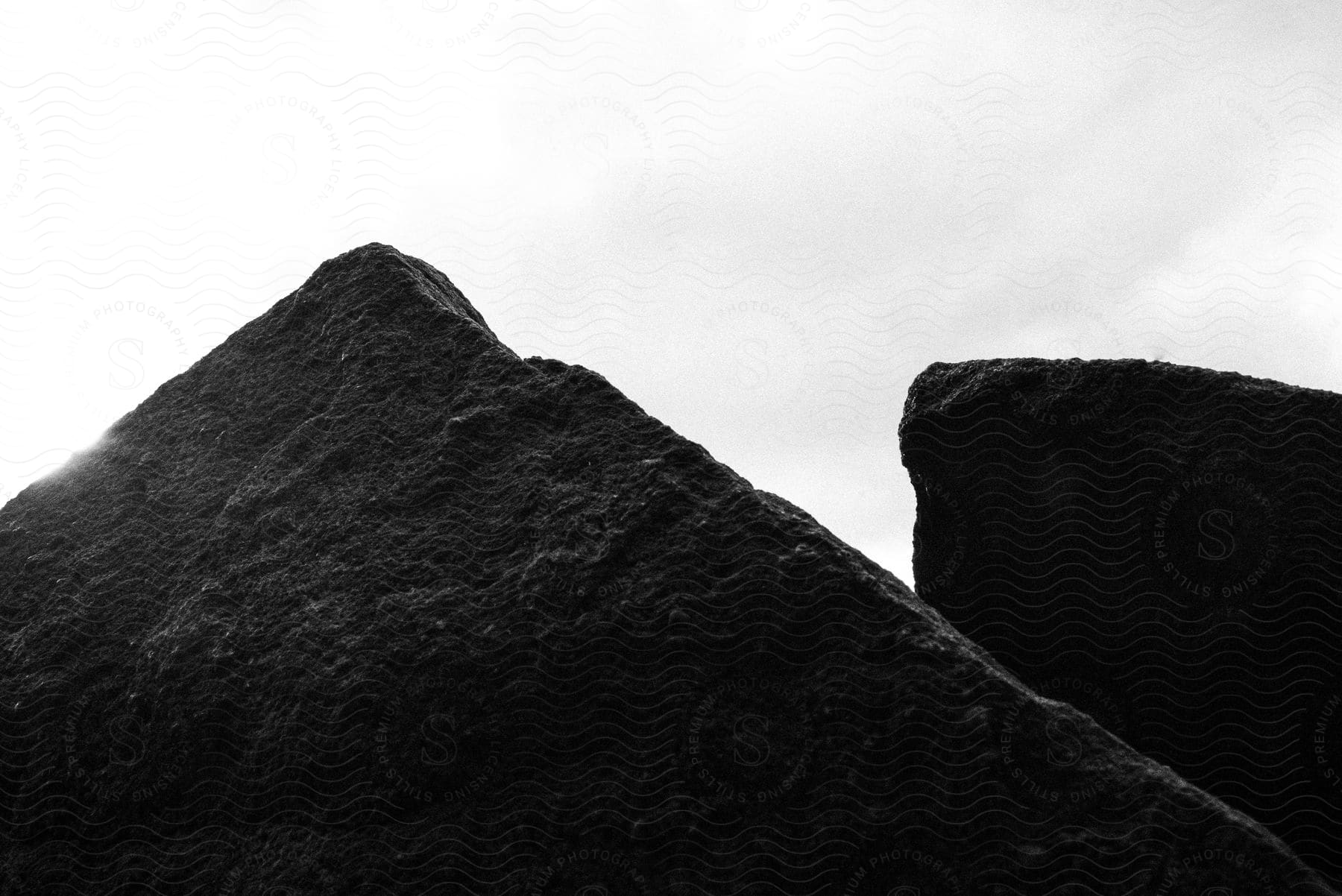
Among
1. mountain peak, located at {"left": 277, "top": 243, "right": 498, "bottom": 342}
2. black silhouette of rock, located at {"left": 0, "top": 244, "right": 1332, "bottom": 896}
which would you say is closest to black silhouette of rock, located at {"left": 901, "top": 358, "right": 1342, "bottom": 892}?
black silhouette of rock, located at {"left": 0, "top": 244, "right": 1332, "bottom": 896}

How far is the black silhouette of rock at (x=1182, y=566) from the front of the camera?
3301mm

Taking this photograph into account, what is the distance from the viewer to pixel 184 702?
9.80ft

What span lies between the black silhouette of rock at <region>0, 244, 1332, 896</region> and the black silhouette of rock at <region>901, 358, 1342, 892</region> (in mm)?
938

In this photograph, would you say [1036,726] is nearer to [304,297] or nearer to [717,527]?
[717,527]

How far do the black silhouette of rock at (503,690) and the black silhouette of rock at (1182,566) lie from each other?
3.08ft

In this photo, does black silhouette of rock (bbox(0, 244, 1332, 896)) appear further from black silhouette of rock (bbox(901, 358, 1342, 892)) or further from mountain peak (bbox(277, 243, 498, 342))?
black silhouette of rock (bbox(901, 358, 1342, 892))

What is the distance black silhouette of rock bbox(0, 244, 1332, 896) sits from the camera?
2.44 metres

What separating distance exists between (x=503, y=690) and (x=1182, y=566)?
2.06m

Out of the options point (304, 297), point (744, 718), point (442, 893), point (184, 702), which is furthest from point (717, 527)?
point (304, 297)

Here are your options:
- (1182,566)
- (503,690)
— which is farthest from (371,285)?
(1182,566)

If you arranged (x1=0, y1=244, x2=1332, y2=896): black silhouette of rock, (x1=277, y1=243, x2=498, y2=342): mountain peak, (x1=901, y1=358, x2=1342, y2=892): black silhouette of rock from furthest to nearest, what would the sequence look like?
(x1=277, y1=243, x2=498, y2=342): mountain peak → (x1=901, y1=358, x2=1342, y2=892): black silhouette of rock → (x1=0, y1=244, x2=1332, y2=896): black silhouette of rock

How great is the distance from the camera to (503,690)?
2744mm

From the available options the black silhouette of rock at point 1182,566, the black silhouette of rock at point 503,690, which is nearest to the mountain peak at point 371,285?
the black silhouette of rock at point 503,690

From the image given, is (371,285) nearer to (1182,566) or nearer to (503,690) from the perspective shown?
(503,690)
